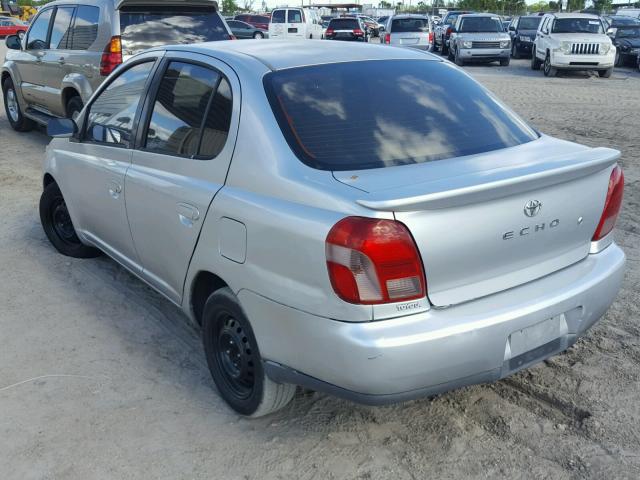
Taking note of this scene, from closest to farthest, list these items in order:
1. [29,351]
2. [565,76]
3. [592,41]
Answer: [29,351] → [592,41] → [565,76]

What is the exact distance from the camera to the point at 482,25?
23.8m

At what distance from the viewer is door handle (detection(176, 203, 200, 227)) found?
3.34 metres

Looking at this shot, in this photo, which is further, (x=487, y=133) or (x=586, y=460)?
(x=487, y=133)

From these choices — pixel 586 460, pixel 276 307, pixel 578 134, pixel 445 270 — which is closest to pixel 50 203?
pixel 276 307

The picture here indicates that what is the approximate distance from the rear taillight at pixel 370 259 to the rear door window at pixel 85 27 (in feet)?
21.6

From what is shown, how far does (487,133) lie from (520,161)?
407 millimetres

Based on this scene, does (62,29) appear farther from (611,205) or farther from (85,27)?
(611,205)

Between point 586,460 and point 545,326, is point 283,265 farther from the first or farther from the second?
point 586,460

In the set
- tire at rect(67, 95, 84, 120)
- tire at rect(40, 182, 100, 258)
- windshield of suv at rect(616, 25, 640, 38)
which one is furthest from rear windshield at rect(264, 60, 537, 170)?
windshield of suv at rect(616, 25, 640, 38)

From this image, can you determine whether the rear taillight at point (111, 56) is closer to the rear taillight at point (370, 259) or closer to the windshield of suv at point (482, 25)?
the rear taillight at point (370, 259)

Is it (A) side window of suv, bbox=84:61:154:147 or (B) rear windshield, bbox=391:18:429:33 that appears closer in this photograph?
(A) side window of suv, bbox=84:61:154:147

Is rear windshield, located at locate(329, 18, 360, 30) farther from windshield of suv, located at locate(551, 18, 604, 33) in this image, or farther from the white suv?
windshield of suv, located at locate(551, 18, 604, 33)

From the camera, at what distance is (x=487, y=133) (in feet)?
11.2

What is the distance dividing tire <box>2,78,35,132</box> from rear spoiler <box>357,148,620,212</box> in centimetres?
931
